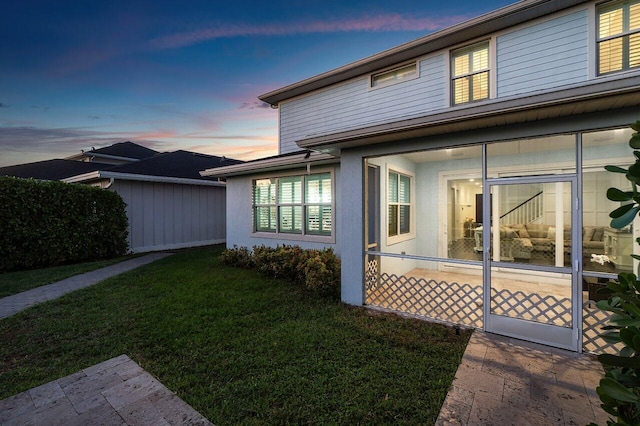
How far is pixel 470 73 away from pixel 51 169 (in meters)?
21.5

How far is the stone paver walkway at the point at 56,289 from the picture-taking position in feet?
17.3

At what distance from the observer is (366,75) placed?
9.10 metres

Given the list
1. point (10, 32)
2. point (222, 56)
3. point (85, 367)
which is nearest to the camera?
point (85, 367)

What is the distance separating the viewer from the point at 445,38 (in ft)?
24.5

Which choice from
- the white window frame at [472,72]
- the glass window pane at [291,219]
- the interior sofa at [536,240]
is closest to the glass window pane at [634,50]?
the white window frame at [472,72]

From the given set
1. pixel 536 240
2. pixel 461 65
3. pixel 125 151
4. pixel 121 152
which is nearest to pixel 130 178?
pixel 121 152

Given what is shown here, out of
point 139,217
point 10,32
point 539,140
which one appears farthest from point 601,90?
point 10,32

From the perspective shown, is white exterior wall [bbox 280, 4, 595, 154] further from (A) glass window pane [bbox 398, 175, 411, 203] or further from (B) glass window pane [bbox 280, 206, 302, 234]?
(B) glass window pane [bbox 280, 206, 302, 234]

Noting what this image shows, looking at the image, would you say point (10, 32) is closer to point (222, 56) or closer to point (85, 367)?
point (222, 56)

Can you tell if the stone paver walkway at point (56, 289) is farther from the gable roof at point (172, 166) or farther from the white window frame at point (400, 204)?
the white window frame at point (400, 204)

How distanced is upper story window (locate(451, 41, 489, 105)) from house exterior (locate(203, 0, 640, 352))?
0.10 ft

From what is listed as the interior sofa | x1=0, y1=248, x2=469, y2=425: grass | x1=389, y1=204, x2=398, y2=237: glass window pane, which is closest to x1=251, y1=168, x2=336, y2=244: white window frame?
x1=389, y1=204, x2=398, y2=237: glass window pane

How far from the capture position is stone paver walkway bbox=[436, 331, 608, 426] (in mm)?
2471

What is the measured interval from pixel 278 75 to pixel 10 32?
26.6ft
